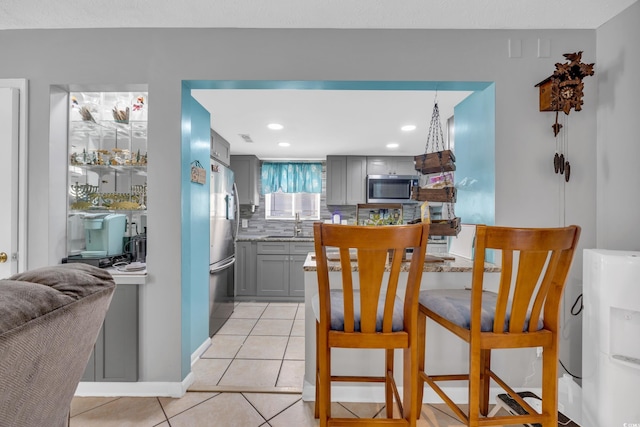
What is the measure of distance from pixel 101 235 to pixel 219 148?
1731mm

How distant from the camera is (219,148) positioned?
3611 millimetres

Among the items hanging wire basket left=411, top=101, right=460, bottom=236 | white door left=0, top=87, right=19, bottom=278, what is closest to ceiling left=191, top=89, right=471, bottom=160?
hanging wire basket left=411, top=101, right=460, bottom=236

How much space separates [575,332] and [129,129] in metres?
3.45

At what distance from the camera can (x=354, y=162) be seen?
16.1 feet

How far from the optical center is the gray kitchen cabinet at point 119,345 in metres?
1.97

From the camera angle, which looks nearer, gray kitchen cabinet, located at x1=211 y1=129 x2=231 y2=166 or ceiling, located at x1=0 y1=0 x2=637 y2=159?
ceiling, located at x1=0 y1=0 x2=637 y2=159

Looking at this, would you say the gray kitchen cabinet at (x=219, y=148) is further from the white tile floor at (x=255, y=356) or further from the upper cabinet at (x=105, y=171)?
the white tile floor at (x=255, y=356)

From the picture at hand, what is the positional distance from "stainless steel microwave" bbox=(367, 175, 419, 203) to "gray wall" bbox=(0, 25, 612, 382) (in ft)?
9.16

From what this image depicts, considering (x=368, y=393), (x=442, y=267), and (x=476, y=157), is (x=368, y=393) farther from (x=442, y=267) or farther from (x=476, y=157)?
(x=476, y=157)

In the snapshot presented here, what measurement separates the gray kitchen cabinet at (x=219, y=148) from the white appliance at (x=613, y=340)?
10.4ft

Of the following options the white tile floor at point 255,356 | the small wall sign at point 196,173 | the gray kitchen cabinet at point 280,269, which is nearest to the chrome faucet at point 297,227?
the gray kitchen cabinet at point 280,269

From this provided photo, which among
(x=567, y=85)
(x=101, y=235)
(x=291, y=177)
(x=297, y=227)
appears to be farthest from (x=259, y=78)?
(x=297, y=227)

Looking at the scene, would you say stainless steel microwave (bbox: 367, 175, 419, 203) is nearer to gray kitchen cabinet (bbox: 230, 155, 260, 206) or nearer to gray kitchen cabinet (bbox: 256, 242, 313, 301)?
gray kitchen cabinet (bbox: 256, 242, 313, 301)

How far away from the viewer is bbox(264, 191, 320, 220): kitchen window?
540cm
